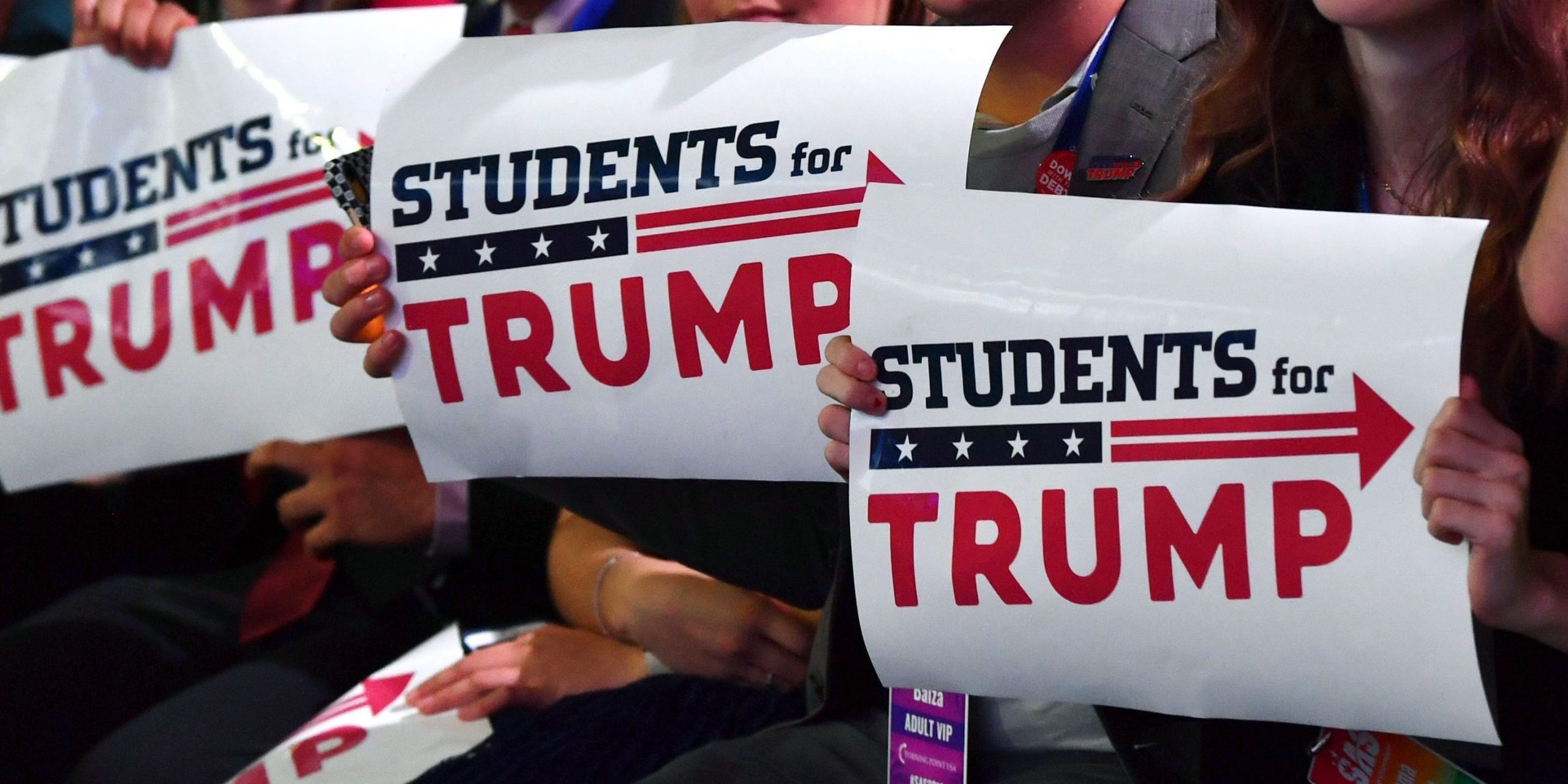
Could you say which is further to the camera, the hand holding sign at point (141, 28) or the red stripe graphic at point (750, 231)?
the hand holding sign at point (141, 28)

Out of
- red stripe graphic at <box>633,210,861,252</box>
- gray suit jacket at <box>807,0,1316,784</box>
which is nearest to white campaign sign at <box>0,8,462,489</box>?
red stripe graphic at <box>633,210,861,252</box>

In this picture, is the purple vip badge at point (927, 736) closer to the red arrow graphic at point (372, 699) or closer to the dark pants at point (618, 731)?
the dark pants at point (618, 731)

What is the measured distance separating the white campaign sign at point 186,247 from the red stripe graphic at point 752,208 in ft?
1.55

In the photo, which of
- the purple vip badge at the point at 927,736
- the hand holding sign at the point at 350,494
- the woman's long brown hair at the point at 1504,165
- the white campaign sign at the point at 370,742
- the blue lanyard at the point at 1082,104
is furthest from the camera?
the hand holding sign at the point at 350,494

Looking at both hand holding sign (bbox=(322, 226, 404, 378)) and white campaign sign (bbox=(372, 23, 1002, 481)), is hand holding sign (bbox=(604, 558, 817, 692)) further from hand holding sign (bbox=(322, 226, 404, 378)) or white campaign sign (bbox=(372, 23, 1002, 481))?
hand holding sign (bbox=(322, 226, 404, 378))

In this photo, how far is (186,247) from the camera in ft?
5.31

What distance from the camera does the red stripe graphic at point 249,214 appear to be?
5.26ft

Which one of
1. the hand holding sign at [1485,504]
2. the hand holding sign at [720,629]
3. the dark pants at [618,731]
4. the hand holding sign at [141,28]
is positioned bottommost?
the dark pants at [618,731]

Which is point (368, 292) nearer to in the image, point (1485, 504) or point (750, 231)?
point (750, 231)

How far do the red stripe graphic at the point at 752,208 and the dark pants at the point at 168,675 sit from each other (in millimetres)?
730

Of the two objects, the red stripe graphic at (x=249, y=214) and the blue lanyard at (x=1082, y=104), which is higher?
the blue lanyard at (x=1082, y=104)

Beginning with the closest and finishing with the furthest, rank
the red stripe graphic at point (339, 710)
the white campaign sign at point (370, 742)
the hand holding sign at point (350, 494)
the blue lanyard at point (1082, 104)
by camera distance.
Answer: the blue lanyard at point (1082, 104)
the white campaign sign at point (370, 742)
the red stripe graphic at point (339, 710)
the hand holding sign at point (350, 494)

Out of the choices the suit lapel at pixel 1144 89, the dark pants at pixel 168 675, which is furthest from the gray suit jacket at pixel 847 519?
the dark pants at pixel 168 675

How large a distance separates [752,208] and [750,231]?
0.06 feet
